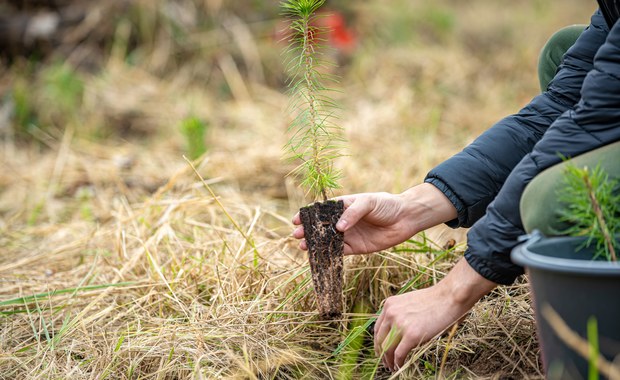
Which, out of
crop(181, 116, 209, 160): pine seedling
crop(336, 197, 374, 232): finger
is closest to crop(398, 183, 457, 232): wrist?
crop(336, 197, 374, 232): finger

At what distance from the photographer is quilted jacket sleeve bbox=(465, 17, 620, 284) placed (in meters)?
1.12

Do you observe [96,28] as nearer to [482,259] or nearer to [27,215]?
[27,215]

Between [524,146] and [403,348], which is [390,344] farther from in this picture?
[524,146]

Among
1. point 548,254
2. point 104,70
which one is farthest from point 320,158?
point 104,70

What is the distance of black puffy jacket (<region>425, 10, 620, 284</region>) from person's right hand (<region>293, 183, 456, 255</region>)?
4 cm

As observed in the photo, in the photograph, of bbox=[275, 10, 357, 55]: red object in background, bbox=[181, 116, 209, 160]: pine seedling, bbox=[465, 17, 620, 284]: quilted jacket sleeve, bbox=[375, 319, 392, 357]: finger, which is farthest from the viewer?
bbox=[275, 10, 357, 55]: red object in background

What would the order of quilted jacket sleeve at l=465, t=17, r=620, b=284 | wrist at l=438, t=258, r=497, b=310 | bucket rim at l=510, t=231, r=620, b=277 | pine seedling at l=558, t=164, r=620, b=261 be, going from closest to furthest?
bucket rim at l=510, t=231, r=620, b=277
pine seedling at l=558, t=164, r=620, b=261
quilted jacket sleeve at l=465, t=17, r=620, b=284
wrist at l=438, t=258, r=497, b=310

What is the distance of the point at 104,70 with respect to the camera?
472 centimetres

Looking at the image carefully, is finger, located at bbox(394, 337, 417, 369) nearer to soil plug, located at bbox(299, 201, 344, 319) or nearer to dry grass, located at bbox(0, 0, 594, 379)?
dry grass, located at bbox(0, 0, 594, 379)

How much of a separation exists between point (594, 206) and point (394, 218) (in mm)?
655

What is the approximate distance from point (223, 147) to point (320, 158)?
2.33 m

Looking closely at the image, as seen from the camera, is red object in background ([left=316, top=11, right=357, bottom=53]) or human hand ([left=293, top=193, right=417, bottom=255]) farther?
red object in background ([left=316, top=11, right=357, bottom=53])

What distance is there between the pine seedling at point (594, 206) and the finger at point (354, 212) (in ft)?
1.77

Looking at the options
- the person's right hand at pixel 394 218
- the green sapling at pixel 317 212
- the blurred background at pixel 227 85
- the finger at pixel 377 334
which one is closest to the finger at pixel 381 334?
the finger at pixel 377 334
